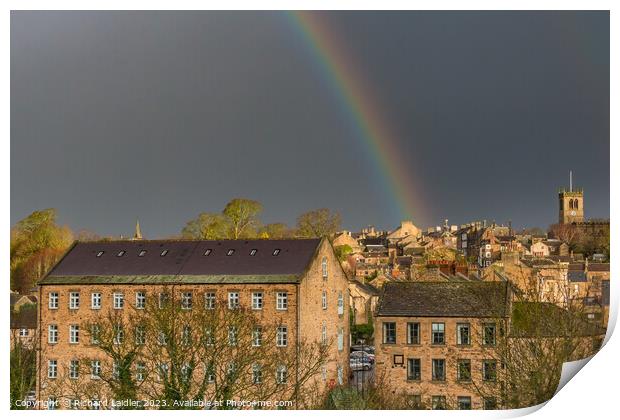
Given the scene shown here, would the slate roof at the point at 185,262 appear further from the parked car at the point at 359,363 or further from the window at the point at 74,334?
the parked car at the point at 359,363

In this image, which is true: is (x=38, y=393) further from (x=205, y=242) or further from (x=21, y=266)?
(x=21, y=266)

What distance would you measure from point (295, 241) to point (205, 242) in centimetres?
326

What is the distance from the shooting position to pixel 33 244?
38031mm

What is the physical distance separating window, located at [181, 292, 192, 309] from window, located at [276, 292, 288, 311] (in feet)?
8.71

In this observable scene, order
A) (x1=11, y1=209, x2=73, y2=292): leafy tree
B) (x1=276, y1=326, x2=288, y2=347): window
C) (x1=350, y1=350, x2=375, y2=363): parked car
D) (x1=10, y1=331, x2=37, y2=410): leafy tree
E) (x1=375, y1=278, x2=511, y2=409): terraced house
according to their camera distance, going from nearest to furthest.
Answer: (x1=10, y1=331, x2=37, y2=410): leafy tree < (x1=276, y1=326, x2=288, y2=347): window < (x1=375, y1=278, x2=511, y2=409): terraced house < (x1=350, y1=350, x2=375, y2=363): parked car < (x1=11, y1=209, x2=73, y2=292): leafy tree

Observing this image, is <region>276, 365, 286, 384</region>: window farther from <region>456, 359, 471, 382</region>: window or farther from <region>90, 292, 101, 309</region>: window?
<region>90, 292, 101, 309</region>: window

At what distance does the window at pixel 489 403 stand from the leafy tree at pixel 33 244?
19.9 metres

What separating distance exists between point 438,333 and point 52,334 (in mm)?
12452

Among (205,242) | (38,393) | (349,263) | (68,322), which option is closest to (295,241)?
(205,242)

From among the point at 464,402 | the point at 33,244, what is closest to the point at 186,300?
the point at 464,402

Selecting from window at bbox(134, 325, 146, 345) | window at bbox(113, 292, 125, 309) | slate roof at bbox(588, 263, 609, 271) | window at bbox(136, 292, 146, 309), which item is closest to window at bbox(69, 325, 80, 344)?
window at bbox(113, 292, 125, 309)

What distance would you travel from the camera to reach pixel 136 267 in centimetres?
2931

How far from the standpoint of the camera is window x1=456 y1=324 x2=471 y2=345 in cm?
2867

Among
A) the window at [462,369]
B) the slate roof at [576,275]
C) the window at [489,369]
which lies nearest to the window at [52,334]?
the window at [462,369]
